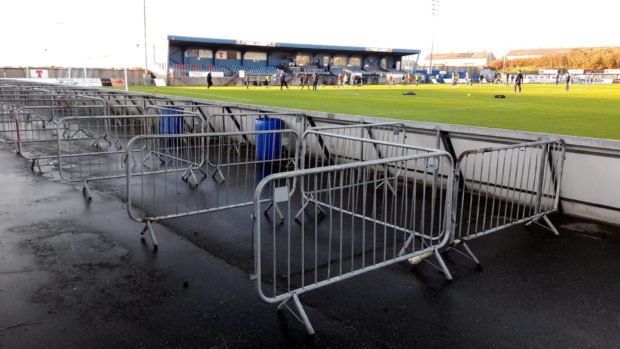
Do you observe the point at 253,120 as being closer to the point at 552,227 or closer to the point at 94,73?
the point at 552,227

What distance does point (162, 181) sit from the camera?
33.1ft

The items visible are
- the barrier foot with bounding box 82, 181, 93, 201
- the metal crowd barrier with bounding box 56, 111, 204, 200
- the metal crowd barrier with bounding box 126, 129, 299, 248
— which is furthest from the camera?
the metal crowd barrier with bounding box 56, 111, 204, 200

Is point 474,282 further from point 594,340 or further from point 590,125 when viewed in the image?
point 590,125

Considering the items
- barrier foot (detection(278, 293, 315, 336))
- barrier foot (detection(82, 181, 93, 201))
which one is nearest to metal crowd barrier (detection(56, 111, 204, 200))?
barrier foot (detection(82, 181, 93, 201))

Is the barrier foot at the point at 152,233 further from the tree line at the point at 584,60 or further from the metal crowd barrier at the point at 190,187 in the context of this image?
the tree line at the point at 584,60

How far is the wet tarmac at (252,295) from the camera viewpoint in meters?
4.05

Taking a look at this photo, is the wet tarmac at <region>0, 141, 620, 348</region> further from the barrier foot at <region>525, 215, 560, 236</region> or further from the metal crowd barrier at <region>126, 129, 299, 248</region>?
the metal crowd barrier at <region>126, 129, 299, 248</region>

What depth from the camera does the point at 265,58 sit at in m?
73.1

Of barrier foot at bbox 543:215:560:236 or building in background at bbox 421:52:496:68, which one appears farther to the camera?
building in background at bbox 421:52:496:68

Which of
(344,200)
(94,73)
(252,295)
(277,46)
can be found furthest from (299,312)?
(277,46)

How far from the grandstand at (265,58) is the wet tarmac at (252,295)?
52.8 meters

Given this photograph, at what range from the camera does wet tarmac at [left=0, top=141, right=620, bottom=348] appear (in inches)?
160

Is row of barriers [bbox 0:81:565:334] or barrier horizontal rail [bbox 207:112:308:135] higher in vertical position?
barrier horizontal rail [bbox 207:112:308:135]

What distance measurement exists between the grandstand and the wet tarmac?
5282cm
